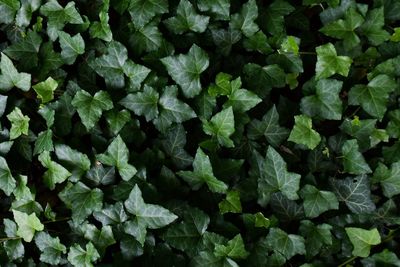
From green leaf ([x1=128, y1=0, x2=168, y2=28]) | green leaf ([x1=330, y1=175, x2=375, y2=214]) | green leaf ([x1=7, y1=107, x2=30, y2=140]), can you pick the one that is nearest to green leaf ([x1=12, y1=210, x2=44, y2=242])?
green leaf ([x1=7, y1=107, x2=30, y2=140])

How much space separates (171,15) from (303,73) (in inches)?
21.4

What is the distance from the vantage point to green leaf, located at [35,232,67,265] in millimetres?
1642

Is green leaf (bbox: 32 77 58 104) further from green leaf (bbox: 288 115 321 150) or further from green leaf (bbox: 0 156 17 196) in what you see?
green leaf (bbox: 288 115 321 150)

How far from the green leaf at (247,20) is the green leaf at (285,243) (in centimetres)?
69

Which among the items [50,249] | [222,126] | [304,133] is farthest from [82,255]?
[304,133]

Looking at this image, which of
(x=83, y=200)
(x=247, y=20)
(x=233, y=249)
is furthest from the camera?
(x=247, y=20)

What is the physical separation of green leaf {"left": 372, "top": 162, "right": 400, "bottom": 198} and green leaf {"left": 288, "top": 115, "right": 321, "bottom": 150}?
0.74 ft

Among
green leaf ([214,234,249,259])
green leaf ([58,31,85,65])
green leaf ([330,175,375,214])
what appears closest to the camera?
green leaf ([214,234,249,259])

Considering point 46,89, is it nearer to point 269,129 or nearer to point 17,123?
point 17,123

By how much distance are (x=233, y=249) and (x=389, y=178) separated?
583 mm

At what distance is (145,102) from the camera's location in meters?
1.65

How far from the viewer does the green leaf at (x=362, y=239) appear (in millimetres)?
1506

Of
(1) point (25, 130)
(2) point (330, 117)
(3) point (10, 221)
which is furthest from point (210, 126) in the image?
(3) point (10, 221)

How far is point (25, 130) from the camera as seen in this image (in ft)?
5.53
